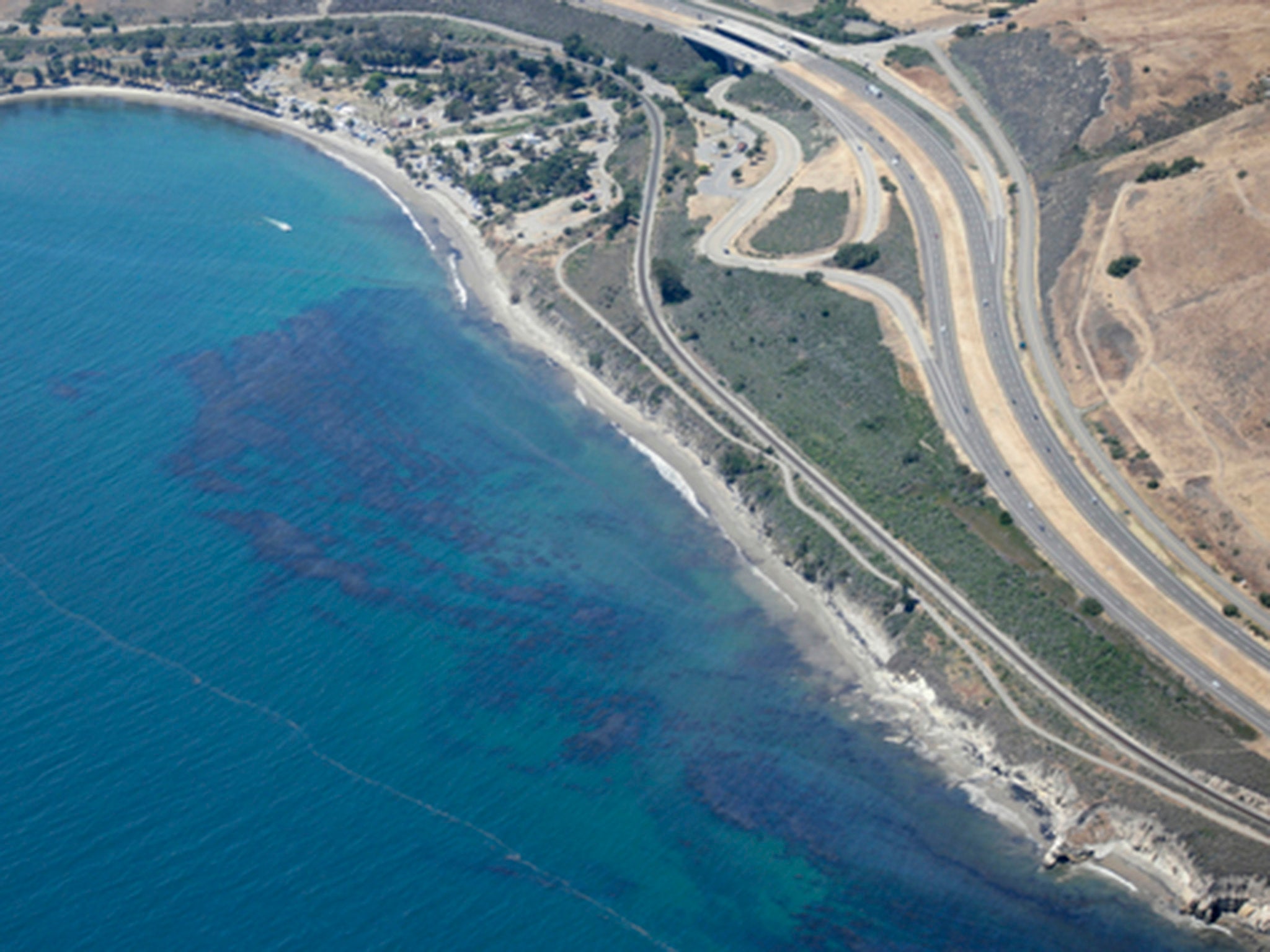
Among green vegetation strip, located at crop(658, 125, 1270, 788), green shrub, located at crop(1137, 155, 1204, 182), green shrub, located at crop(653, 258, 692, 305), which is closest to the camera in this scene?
green vegetation strip, located at crop(658, 125, 1270, 788)

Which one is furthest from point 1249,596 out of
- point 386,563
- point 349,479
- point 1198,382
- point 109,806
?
point 109,806

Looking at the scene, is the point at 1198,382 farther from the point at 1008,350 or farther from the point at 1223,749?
the point at 1223,749

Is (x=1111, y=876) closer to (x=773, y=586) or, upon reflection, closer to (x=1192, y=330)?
(x=773, y=586)

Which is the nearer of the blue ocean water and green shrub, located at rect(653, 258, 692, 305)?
the blue ocean water

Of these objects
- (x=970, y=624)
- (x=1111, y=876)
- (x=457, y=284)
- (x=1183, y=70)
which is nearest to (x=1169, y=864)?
(x=1111, y=876)

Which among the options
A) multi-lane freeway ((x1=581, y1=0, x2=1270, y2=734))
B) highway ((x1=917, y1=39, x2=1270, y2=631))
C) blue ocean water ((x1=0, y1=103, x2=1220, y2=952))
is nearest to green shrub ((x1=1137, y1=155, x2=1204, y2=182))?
highway ((x1=917, y1=39, x2=1270, y2=631))

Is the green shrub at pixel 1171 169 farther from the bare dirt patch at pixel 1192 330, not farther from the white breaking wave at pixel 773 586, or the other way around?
the white breaking wave at pixel 773 586

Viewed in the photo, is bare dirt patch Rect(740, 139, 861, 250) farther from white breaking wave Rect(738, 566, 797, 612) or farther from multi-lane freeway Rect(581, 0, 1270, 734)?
white breaking wave Rect(738, 566, 797, 612)
